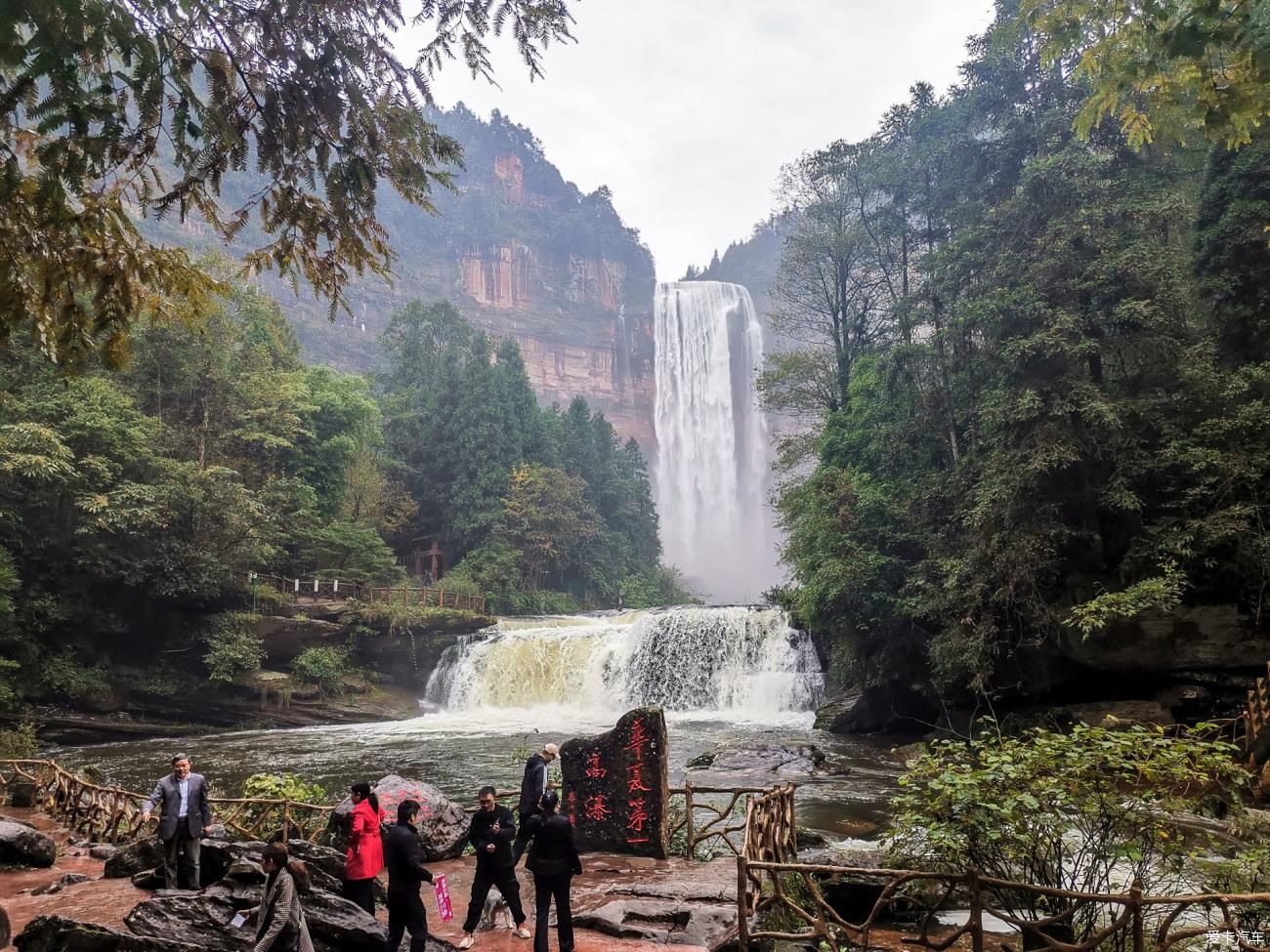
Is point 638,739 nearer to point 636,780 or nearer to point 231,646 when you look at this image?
point 636,780

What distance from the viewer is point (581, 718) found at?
856 inches

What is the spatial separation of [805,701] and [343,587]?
52.5 ft

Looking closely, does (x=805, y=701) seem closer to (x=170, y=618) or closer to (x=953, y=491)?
(x=953, y=491)

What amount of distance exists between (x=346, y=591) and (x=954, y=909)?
23715mm

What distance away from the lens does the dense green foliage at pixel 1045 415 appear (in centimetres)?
1265

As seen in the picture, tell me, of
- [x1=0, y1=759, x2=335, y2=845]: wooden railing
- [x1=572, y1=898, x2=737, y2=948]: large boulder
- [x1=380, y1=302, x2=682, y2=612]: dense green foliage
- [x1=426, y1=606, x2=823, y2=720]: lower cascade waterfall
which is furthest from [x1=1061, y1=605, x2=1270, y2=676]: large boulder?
[x1=380, y1=302, x2=682, y2=612]: dense green foliage

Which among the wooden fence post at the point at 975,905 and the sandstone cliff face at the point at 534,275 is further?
the sandstone cliff face at the point at 534,275

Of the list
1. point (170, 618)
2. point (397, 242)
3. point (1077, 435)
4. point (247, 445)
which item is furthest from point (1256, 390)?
point (397, 242)

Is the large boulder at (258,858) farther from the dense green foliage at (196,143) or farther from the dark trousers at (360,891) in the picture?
the dense green foliage at (196,143)

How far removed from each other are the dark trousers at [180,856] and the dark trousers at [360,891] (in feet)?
6.23

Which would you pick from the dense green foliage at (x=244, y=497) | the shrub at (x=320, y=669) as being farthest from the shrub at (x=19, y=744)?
the shrub at (x=320, y=669)

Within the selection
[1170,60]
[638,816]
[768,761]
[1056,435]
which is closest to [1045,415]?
[1056,435]

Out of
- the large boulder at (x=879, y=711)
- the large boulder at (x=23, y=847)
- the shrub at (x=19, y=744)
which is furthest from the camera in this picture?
the large boulder at (x=879, y=711)

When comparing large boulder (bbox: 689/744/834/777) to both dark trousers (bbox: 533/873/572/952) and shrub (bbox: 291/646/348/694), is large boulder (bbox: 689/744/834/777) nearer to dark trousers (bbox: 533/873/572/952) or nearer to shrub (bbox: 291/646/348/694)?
dark trousers (bbox: 533/873/572/952)
